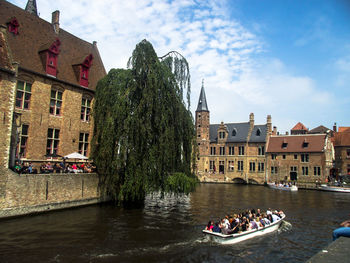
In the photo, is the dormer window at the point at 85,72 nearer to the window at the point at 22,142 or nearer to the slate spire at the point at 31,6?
the window at the point at 22,142

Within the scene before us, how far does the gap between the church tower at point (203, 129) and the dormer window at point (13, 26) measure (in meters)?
33.4

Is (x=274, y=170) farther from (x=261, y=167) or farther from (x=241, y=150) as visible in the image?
(x=241, y=150)

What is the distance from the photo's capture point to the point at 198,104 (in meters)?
49.0

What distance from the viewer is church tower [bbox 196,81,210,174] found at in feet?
157

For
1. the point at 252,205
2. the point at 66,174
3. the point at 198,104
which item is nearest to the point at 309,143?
the point at 198,104

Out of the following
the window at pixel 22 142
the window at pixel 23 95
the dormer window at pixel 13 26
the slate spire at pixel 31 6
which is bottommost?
the window at pixel 22 142

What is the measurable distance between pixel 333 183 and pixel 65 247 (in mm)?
36860

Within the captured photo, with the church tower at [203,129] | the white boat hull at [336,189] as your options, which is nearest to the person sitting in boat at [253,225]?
the white boat hull at [336,189]

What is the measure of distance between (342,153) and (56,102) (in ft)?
145

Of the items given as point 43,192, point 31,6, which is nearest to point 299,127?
point 31,6

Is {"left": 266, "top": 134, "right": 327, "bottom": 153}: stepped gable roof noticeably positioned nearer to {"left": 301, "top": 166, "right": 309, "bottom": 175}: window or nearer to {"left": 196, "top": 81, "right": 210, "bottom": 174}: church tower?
{"left": 301, "top": 166, "right": 309, "bottom": 175}: window

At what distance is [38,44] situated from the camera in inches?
771

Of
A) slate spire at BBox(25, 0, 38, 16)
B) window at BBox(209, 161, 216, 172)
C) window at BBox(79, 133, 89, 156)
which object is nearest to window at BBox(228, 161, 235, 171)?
window at BBox(209, 161, 216, 172)

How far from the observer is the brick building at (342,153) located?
44.7 meters
